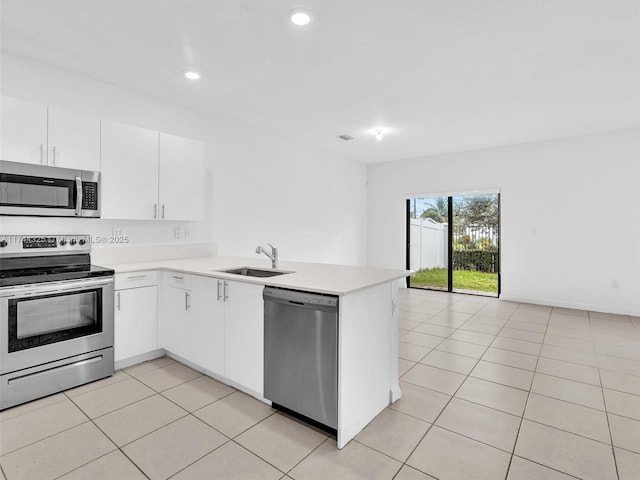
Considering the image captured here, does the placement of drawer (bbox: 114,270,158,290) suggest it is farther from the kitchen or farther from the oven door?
the kitchen

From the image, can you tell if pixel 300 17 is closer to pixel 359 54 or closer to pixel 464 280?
pixel 359 54

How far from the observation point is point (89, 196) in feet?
9.46

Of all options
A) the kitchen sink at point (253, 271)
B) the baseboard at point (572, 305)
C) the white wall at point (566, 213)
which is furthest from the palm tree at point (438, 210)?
the kitchen sink at point (253, 271)

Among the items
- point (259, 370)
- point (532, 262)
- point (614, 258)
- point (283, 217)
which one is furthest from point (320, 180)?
point (614, 258)

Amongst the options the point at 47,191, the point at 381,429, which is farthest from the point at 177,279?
the point at 381,429

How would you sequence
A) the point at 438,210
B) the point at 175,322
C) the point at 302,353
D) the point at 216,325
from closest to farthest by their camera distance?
the point at 302,353 → the point at 216,325 → the point at 175,322 → the point at 438,210

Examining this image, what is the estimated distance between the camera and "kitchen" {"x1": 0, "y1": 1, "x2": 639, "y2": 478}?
8.14ft

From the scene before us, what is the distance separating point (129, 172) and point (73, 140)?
1.56 feet

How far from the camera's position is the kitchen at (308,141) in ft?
8.14

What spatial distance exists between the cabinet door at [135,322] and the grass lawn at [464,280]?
4.41 metres

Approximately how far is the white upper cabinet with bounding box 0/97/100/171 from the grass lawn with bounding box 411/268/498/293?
5.09 metres

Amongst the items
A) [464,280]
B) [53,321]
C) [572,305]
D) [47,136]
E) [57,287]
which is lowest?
[572,305]

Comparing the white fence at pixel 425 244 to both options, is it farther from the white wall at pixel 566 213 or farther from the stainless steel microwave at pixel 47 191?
the stainless steel microwave at pixel 47 191

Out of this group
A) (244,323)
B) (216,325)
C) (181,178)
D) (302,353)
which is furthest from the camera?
(181,178)
